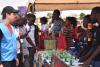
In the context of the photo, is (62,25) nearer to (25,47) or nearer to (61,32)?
(61,32)

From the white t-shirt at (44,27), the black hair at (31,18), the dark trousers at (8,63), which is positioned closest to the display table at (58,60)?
the dark trousers at (8,63)

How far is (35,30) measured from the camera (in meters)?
12.9

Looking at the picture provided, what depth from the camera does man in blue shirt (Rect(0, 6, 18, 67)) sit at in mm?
8305

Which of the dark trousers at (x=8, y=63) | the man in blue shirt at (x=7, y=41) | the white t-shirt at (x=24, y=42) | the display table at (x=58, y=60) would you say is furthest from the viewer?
the white t-shirt at (x=24, y=42)

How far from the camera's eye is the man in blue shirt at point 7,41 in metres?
8.30

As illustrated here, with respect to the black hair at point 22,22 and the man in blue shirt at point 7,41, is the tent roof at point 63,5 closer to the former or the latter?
the black hair at point 22,22

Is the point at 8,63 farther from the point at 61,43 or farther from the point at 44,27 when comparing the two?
the point at 44,27

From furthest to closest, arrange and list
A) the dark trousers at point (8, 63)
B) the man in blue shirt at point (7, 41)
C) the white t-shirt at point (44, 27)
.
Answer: the white t-shirt at point (44, 27) → the dark trousers at point (8, 63) → the man in blue shirt at point (7, 41)

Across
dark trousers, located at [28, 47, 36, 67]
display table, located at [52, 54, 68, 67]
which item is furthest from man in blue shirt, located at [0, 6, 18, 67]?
dark trousers, located at [28, 47, 36, 67]

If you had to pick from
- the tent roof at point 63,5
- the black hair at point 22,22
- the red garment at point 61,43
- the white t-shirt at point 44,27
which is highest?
the tent roof at point 63,5

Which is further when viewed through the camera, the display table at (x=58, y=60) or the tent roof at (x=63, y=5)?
the tent roof at (x=63, y=5)

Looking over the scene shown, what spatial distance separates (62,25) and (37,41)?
1.24 meters

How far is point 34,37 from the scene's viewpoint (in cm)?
1277

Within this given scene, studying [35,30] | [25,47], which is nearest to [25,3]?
[35,30]
